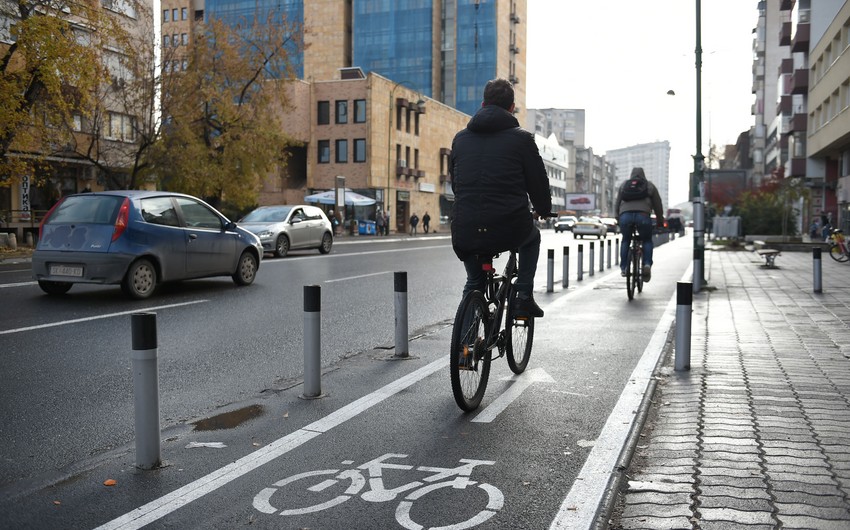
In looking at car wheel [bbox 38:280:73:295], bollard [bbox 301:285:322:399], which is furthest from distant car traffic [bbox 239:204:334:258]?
bollard [bbox 301:285:322:399]

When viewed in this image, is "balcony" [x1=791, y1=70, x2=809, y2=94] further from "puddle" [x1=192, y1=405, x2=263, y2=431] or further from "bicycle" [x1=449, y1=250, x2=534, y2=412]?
"puddle" [x1=192, y1=405, x2=263, y2=431]

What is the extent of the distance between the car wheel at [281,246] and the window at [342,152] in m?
36.9

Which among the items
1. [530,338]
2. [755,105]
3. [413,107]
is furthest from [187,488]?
[755,105]

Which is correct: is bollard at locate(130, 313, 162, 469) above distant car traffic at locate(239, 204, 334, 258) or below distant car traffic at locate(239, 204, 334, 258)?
below

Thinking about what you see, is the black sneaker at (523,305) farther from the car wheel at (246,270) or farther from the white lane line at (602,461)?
the car wheel at (246,270)

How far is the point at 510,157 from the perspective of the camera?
532cm

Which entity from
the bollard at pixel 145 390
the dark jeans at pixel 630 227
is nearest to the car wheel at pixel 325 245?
the dark jeans at pixel 630 227

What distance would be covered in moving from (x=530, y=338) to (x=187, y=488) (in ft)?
11.5

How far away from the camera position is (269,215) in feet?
79.5

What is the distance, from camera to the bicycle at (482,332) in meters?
4.93

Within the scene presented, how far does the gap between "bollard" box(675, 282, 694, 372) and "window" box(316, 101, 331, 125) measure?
55369mm

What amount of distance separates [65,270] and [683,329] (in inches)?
323

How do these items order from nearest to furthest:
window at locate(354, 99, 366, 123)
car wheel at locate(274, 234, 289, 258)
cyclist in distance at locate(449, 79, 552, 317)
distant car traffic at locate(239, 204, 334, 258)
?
cyclist in distance at locate(449, 79, 552, 317) < distant car traffic at locate(239, 204, 334, 258) < car wheel at locate(274, 234, 289, 258) < window at locate(354, 99, 366, 123)

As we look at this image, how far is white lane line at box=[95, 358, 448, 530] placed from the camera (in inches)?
132
